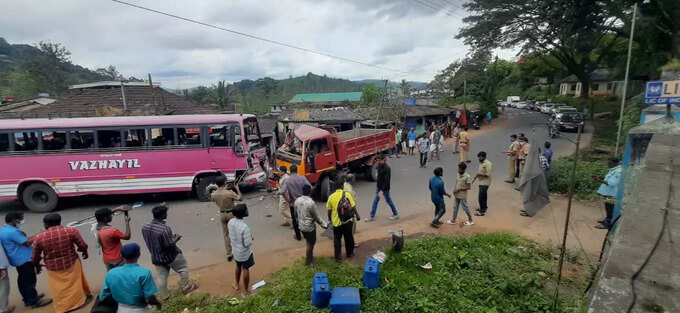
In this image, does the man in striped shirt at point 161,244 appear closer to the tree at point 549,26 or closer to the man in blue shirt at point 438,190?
the man in blue shirt at point 438,190

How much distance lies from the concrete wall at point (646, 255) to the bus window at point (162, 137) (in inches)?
399

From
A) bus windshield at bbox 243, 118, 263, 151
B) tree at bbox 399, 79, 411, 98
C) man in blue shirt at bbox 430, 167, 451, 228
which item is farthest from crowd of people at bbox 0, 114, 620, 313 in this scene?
tree at bbox 399, 79, 411, 98

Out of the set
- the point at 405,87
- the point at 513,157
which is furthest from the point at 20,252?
the point at 405,87

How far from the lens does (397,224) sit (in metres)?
7.84

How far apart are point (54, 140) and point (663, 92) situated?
14946 millimetres

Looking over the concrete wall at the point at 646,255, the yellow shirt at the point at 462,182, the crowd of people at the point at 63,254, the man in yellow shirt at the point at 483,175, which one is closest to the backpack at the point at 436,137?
the man in yellow shirt at the point at 483,175

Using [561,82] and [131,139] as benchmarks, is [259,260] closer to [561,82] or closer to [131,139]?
[131,139]

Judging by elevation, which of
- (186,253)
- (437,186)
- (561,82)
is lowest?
(186,253)

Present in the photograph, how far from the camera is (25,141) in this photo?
9.08 meters

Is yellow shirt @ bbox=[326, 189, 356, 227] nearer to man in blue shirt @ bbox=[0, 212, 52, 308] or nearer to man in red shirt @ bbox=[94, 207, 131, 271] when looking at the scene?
man in red shirt @ bbox=[94, 207, 131, 271]

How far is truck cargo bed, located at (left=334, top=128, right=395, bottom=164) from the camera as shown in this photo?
1042 centimetres

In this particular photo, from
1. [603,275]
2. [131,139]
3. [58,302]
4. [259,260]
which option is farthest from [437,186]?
[131,139]

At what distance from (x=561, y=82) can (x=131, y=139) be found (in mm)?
58098

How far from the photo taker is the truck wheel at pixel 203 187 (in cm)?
992
